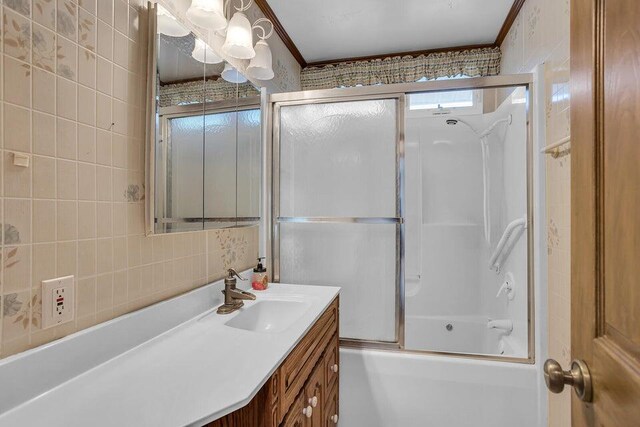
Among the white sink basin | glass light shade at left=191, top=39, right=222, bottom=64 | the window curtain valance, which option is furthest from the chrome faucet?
the window curtain valance

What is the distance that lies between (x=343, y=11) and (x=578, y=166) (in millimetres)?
1885

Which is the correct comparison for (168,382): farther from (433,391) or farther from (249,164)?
(433,391)

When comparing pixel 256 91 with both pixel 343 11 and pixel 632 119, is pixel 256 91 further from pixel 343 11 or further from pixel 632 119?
pixel 632 119

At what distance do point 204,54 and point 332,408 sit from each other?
5.49 feet

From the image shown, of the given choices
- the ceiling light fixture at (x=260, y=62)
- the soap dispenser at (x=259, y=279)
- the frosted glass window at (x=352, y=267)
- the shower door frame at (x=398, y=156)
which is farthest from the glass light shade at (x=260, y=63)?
the soap dispenser at (x=259, y=279)

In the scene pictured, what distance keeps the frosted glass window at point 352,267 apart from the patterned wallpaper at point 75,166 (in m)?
0.89

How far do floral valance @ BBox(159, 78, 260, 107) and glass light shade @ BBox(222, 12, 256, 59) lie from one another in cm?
13

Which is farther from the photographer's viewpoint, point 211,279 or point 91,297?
point 211,279

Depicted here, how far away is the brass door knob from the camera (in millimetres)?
537

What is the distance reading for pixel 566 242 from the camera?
133 cm

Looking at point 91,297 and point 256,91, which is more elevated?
point 256,91

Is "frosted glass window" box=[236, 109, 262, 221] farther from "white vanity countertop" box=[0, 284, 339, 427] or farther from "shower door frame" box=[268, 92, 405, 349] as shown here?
"white vanity countertop" box=[0, 284, 339, 427]

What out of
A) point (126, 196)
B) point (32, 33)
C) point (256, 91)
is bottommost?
point (126, 196)

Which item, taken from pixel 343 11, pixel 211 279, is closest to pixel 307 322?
pixel 211 279
